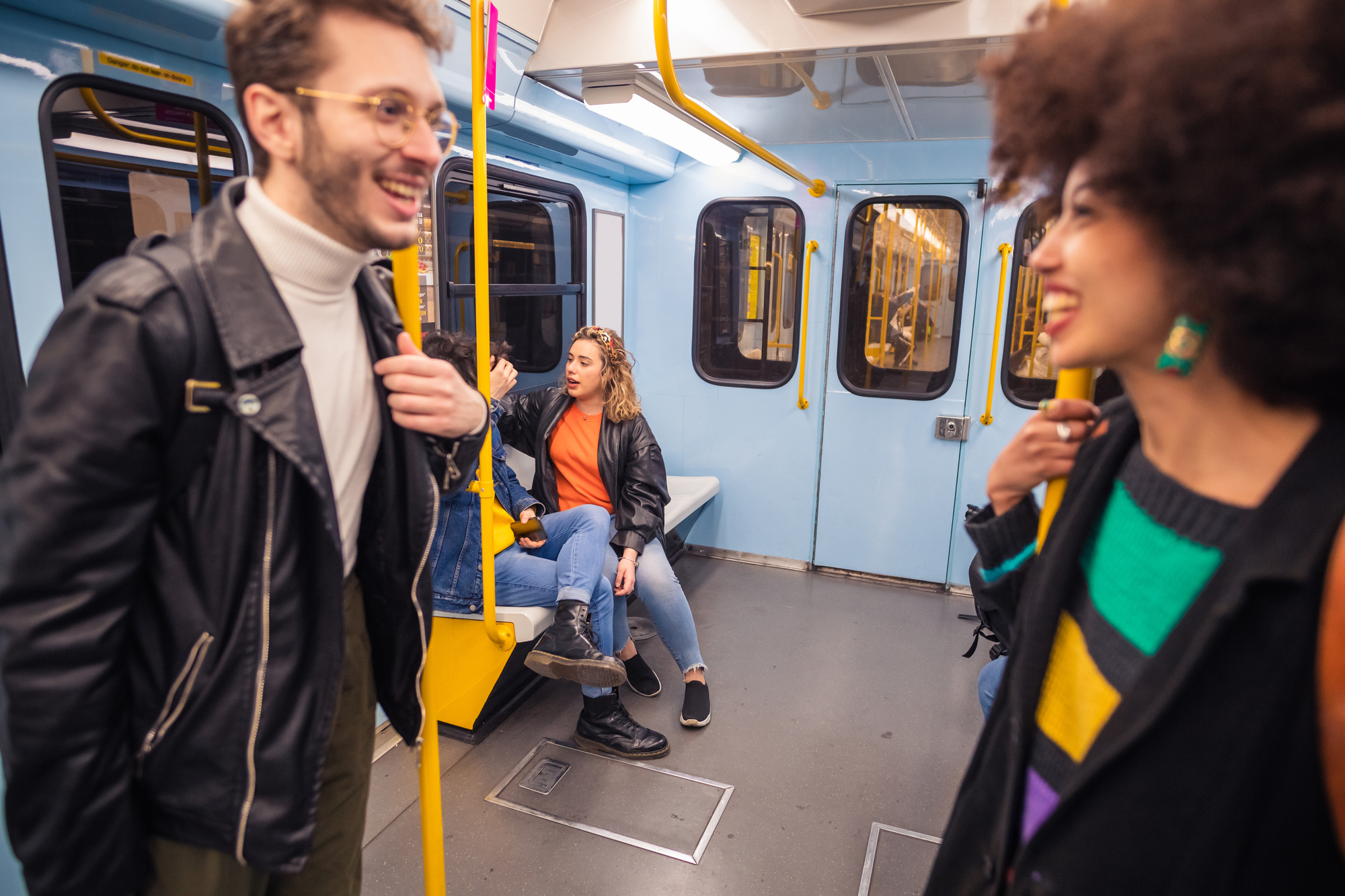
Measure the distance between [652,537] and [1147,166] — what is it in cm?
299

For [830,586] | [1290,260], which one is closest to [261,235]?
[1290,260]

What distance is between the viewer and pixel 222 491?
1.08m

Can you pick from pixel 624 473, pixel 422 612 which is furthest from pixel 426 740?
pixel 624 473

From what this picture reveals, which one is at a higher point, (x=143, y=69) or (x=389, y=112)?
(x=143, y=69)

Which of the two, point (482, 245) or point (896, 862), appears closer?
point (482, 245)

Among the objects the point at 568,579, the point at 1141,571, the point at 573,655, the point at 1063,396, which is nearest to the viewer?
the point at 1141,571

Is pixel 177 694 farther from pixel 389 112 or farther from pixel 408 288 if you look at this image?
pixel 389 112

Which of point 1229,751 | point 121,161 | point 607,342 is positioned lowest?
point 1229,751

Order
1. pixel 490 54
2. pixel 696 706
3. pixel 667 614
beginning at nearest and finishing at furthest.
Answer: pixel 490 54 < pixel 696 706 < pixel 667 614

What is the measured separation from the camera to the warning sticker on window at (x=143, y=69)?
1.94 meters

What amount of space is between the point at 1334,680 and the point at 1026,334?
4.26 m

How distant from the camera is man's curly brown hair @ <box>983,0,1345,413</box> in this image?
0.69 metres

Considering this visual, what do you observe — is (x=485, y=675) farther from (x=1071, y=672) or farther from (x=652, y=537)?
(x=1071, y=672)

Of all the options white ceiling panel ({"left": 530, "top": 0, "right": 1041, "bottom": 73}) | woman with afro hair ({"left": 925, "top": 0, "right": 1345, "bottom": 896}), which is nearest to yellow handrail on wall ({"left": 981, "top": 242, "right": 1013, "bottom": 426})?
white ceiling panel ({"left": 530, "top": 0, "right": 1041, "bottom": 73})
